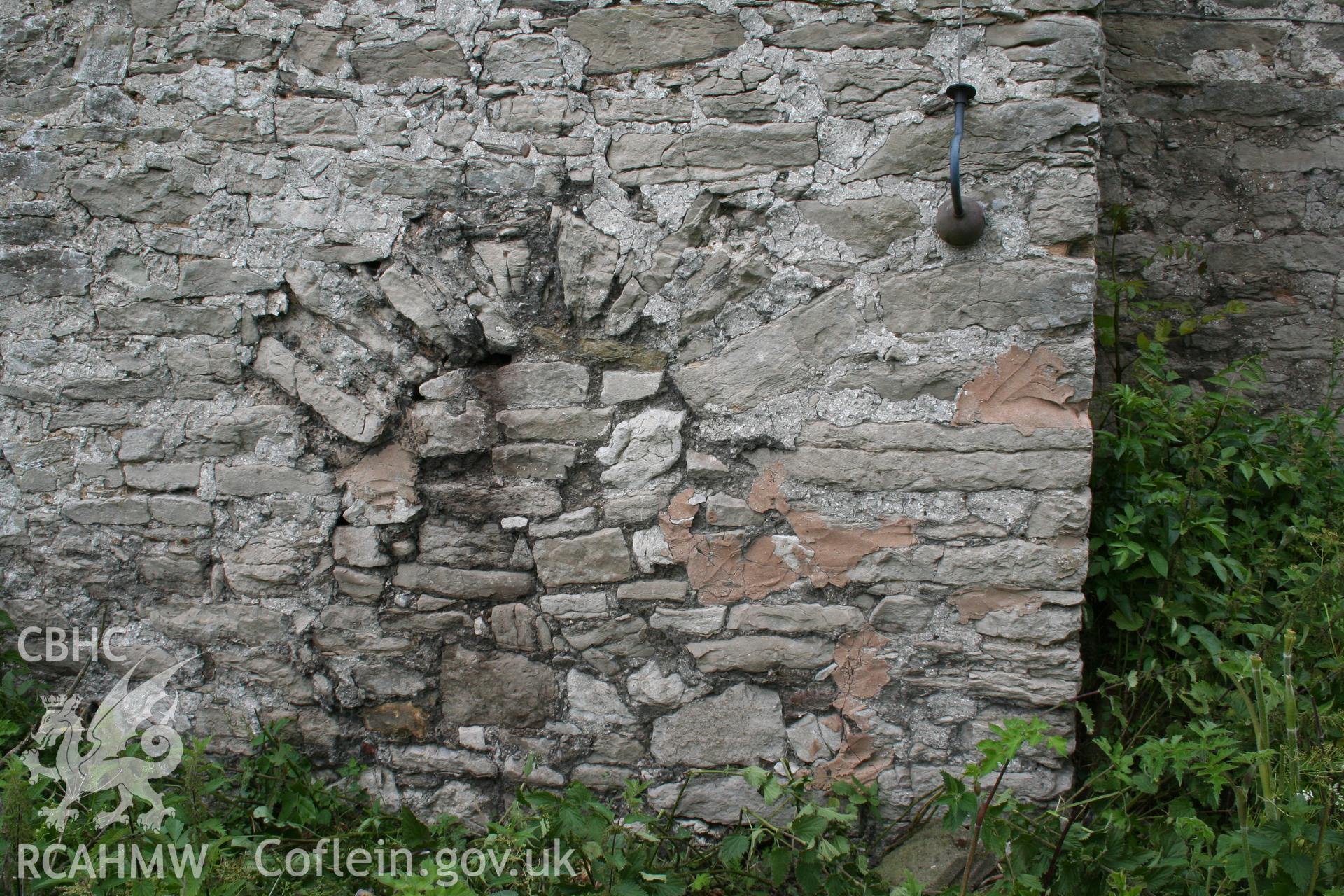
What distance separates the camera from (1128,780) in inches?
82.4

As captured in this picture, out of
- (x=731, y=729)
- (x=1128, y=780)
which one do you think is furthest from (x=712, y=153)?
(x=1128, y=780)

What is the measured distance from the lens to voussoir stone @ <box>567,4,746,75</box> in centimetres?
225

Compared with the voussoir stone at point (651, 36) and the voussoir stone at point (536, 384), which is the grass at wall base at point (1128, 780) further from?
the voussoir stone at point (651, 36)

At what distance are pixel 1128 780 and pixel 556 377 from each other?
5.67ft

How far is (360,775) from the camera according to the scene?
2.62 m

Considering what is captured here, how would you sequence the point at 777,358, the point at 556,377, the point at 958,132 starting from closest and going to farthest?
the point at 958,132 < the point at 777,358 < the point at 556,377

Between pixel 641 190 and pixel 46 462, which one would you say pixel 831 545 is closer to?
pixel 641 190

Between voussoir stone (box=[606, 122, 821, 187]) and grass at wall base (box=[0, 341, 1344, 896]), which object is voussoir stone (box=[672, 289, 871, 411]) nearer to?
voussoir stone (box=[606, 122, 821, 187])

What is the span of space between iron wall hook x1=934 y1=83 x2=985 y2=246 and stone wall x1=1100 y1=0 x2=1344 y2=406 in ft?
4.89
